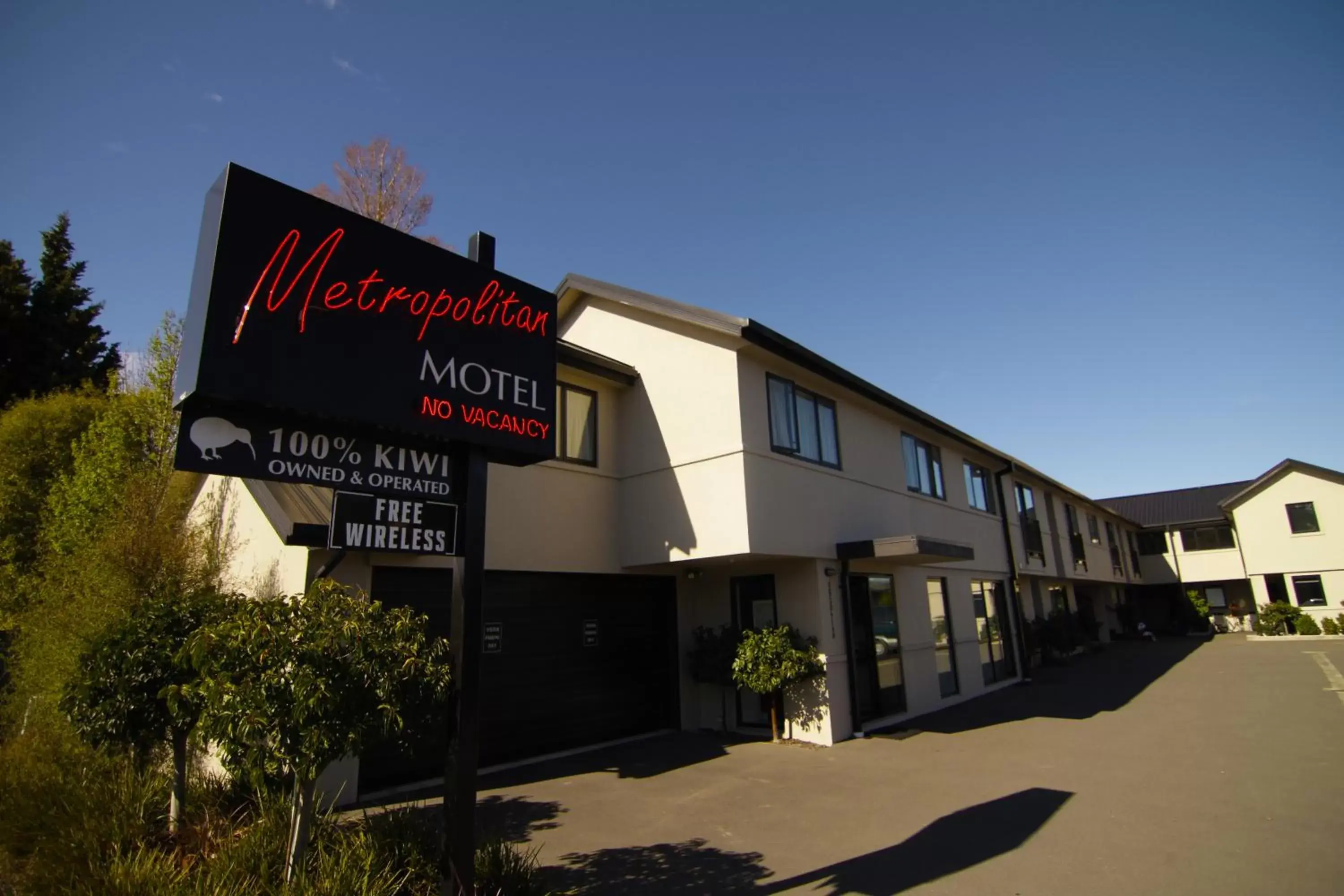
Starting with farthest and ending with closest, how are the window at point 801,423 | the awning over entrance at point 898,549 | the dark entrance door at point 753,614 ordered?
the dark entrance door at point 753,614 < the window at point 801,423 < the awning over entrance at point 898,549

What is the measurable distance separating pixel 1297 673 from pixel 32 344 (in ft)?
123

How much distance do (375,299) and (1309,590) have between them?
41.7m

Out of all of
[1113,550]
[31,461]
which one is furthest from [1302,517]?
[31,461]

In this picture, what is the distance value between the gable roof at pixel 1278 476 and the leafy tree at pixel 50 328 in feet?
153

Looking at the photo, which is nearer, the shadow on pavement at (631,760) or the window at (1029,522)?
the shadow on pavement at (631,760)

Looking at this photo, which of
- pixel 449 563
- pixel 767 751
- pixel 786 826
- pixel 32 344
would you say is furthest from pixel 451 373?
pixel 32 344

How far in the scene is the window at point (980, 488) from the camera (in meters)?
18.2

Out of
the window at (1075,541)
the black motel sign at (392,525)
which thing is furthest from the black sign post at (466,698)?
the window at (1075,541)

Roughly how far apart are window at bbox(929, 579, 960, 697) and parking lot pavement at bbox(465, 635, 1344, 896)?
7.69ft

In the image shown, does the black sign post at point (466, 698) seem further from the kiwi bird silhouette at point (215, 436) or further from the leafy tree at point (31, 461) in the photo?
the leafy tree at point (31, 461)

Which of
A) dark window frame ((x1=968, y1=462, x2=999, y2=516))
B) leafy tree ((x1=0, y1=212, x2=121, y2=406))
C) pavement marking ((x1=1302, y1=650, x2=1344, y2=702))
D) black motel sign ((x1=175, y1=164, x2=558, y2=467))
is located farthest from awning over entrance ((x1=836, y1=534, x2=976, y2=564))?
leafy tree ((x1=0, y1=212, x2=121, y2=406))

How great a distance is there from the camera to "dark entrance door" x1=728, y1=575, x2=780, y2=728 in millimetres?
11672

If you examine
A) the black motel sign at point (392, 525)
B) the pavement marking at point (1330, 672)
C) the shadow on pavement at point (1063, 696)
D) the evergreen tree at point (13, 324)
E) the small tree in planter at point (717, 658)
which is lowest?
the shadow on pavement at point (1063, 696)

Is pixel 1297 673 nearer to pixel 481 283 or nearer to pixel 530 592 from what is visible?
pixel 530 592
